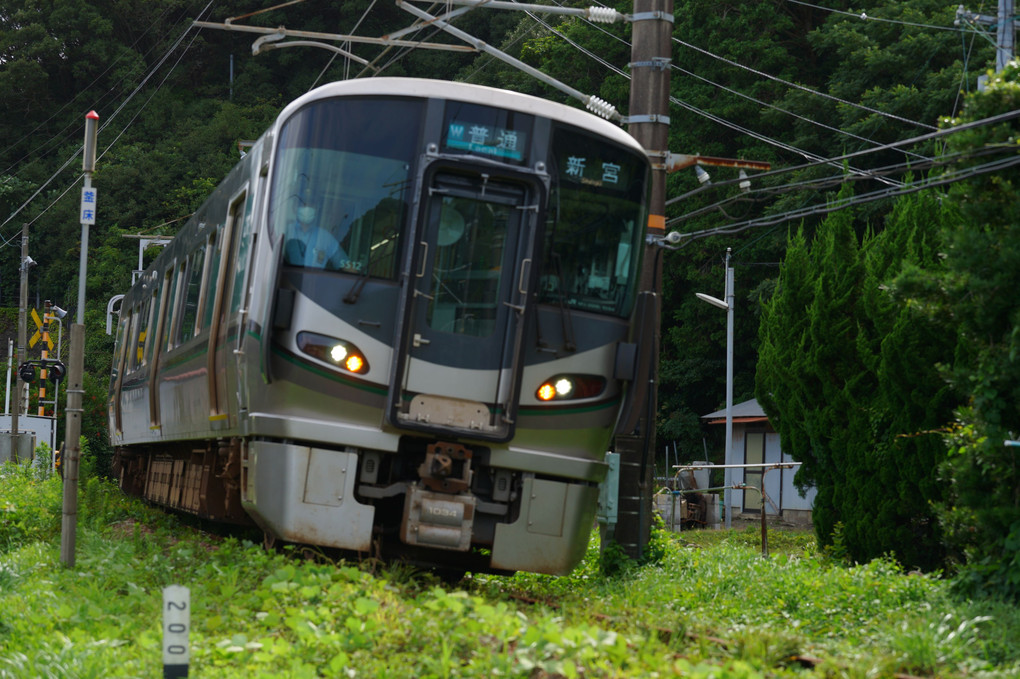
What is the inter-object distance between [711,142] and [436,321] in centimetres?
2740

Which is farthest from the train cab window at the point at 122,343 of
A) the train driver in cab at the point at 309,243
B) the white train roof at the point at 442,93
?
the white train roof at the point at 442,93

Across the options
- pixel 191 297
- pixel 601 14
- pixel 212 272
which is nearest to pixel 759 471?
pixel 601 14

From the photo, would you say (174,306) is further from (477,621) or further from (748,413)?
(748,413)

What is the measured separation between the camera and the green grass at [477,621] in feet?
18.7

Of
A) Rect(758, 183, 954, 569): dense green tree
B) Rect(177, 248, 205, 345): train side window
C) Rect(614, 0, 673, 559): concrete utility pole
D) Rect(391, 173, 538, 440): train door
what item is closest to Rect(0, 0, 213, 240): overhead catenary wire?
Rect(758, 183, 954, 569): dense green tree

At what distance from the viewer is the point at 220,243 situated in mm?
10641

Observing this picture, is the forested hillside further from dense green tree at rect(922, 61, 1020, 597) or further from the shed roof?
the shed roof

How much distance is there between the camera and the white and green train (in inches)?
326

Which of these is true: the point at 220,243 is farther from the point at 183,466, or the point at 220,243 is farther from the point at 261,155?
the point at 183,466

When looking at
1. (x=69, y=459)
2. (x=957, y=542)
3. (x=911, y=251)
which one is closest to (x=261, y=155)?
(x=69, y=459)

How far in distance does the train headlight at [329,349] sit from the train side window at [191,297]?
11.3 ft

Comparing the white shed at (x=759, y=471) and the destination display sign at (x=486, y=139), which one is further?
the white shed at (x=759, y=471)

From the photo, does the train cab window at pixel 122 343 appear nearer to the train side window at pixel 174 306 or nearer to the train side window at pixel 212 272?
the train side window at pixel 174 306

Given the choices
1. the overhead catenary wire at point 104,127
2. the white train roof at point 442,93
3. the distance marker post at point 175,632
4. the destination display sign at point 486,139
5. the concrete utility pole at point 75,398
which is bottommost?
the distance marker post at point 175,632
